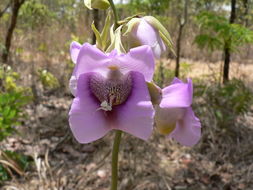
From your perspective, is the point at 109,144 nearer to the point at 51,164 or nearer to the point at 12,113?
the point at 51,164

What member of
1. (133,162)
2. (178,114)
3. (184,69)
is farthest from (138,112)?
(184,69)

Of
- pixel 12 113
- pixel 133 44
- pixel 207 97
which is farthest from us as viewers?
pixel 207 97

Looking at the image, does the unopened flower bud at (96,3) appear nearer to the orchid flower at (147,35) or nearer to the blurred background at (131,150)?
the orchid flower at (147,35)

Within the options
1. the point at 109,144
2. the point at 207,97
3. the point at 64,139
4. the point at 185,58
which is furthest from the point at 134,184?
the point at 185,58

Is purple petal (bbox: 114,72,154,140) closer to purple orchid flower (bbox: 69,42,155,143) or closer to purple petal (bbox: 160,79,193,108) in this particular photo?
purple orchid flower (bbox: 69,42,155,143)

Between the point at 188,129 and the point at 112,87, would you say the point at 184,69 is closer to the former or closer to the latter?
the point at 188,129

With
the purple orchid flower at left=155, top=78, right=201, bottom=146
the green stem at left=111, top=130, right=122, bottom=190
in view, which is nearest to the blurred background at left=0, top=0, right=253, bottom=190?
the green stem at left=111, top=130, right=122, bottom=190
